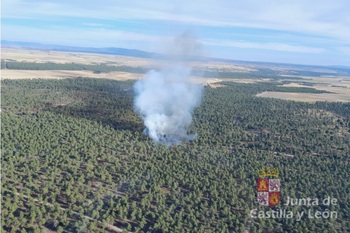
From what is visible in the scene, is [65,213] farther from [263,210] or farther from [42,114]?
[42,114]

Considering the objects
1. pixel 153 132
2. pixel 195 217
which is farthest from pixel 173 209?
pixel 153 132

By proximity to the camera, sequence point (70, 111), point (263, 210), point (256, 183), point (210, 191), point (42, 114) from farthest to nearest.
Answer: point (70, 111)
point (42, 114)
point (256, 183)
point (210, 191)
point (263, 210)

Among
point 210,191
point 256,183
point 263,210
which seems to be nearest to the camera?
point 263,210

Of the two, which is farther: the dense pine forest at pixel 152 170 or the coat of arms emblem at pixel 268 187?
the coat of arms emblem at pixel 268 187

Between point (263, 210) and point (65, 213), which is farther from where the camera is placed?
point (263, 210)

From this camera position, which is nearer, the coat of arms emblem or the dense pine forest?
the dense pine forest
